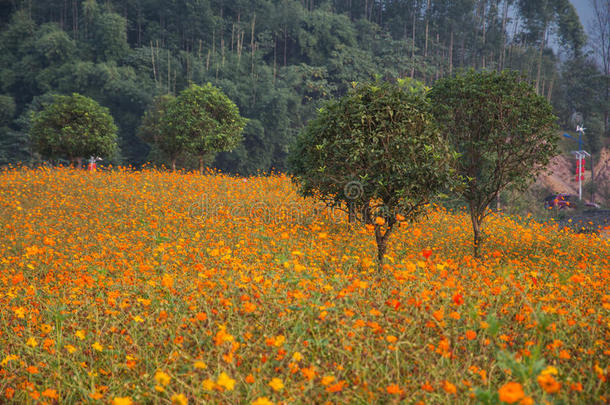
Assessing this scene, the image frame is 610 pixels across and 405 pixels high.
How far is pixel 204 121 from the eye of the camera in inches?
835

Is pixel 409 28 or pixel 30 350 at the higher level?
pixel 409 28

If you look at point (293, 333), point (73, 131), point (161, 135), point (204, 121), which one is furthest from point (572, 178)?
point (293, 333)

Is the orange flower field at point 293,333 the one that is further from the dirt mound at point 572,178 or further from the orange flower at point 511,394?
the dirt mound at point 572,178

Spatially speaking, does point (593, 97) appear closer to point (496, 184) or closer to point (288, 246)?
point (496, 184)

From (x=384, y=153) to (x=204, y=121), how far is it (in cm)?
1617

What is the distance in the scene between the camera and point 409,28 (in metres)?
59.9

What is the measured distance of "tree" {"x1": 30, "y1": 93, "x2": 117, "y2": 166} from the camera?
778 inches

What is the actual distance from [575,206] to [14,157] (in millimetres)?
42372

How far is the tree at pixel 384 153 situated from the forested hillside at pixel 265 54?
1074 inches

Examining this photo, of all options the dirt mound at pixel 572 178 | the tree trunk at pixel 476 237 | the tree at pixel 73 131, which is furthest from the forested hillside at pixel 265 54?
the tree trunk at pixel 476 237

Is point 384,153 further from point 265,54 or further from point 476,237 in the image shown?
point 265,54

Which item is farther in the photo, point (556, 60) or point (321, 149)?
point (556, 60)

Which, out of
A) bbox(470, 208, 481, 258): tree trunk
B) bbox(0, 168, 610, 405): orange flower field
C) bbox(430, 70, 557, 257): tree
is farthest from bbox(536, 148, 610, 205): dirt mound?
bbox(0, 168, 610, 405): orange flower field

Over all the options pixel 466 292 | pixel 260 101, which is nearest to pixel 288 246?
pixel 466 292
